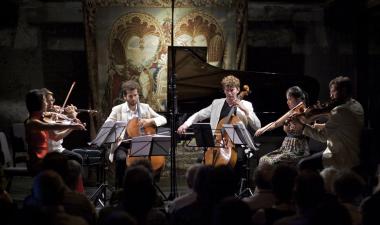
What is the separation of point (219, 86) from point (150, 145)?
1.92 metres

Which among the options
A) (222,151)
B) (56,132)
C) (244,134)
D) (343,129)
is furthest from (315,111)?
(56,132)

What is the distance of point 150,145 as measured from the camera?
23.4ft

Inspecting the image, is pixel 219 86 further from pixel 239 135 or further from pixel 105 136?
pixel 105 136

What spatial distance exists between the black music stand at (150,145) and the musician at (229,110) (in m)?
0.86

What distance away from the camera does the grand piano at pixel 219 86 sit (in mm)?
8414

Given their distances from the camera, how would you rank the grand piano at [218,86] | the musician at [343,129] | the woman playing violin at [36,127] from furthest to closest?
the grand piano at [218,86], the woman playing violin at [36,127], the musician at [343,129]

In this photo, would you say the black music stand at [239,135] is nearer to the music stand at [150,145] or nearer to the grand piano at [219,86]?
the music stand at [150,145]

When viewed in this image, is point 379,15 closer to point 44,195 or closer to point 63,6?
point 63,6

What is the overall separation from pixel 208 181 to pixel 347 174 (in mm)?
998

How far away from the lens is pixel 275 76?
8570 mm

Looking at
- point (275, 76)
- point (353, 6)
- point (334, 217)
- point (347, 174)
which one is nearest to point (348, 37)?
point (353, 6)

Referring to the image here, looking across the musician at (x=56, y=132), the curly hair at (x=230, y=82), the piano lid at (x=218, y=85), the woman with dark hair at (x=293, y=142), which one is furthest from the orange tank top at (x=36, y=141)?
the woman with dark hair at (x=293, y=142)

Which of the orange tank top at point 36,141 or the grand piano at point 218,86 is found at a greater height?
the grand piano at point 218,86

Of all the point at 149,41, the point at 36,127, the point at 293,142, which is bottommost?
the point at 293,142
